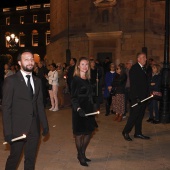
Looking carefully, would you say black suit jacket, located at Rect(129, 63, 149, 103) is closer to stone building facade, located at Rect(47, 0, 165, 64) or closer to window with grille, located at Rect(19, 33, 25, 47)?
stone building facade, located at Rect(47, 0, 165, 64)

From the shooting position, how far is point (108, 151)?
6.20 m

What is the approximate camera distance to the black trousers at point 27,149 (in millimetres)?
3920

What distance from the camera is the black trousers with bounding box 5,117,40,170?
392 cm

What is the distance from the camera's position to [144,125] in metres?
8.67

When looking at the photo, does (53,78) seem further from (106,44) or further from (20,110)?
(106,44)

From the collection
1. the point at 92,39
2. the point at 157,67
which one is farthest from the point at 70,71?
the point at 92,39

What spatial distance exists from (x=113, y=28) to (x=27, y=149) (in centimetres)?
1580

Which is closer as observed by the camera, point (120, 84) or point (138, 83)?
point (138, 83)

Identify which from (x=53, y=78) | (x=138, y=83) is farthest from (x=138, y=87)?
(x=53, y=78)

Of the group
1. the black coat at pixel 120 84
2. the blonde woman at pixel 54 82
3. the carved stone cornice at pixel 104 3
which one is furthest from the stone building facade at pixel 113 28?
the black coat at pixel 120 84

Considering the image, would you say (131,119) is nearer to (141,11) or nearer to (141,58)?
(141,58)

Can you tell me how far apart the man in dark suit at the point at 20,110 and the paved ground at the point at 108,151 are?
1.38 m

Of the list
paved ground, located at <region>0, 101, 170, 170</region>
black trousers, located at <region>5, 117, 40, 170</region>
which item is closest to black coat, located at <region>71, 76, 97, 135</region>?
paved ground, located at <region>0, 101, 170, 170</region>

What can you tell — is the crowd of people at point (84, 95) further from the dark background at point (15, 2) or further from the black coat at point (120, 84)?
the dark background at point (15, 2)
